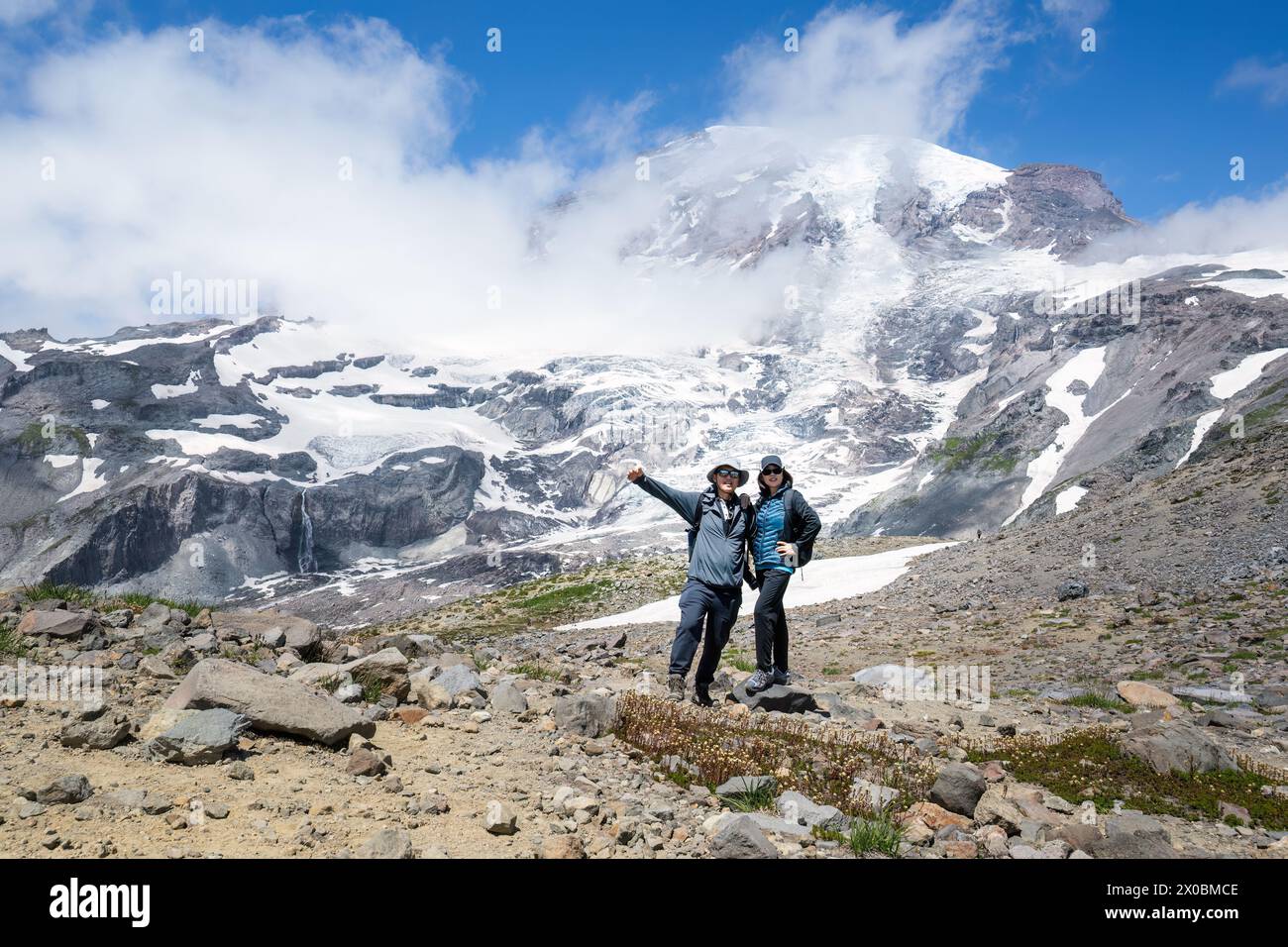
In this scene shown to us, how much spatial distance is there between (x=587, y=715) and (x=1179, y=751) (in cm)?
594

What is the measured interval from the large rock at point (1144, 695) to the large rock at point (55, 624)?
14.9 meters

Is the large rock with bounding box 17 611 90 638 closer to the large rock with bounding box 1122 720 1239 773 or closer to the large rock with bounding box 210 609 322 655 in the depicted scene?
the large rock with bounding box 210 609 322 655

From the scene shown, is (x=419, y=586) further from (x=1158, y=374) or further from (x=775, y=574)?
(x=775, y=574)

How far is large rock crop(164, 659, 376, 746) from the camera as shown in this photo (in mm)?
5922

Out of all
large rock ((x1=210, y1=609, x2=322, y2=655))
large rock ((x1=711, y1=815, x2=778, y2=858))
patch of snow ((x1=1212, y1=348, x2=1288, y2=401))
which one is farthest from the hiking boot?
patch of snow ((x1=1212, y1=348, x2=1288, y2=401))

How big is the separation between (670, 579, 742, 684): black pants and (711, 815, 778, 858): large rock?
567 cm

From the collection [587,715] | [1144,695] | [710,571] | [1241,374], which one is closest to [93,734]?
[587,715]

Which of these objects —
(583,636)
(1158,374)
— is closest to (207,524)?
(583,636)

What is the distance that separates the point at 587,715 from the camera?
747 cm

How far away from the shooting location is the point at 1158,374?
121250mm

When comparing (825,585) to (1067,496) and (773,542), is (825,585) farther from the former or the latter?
(1067,496)

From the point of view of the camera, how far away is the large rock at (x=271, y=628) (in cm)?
1035
